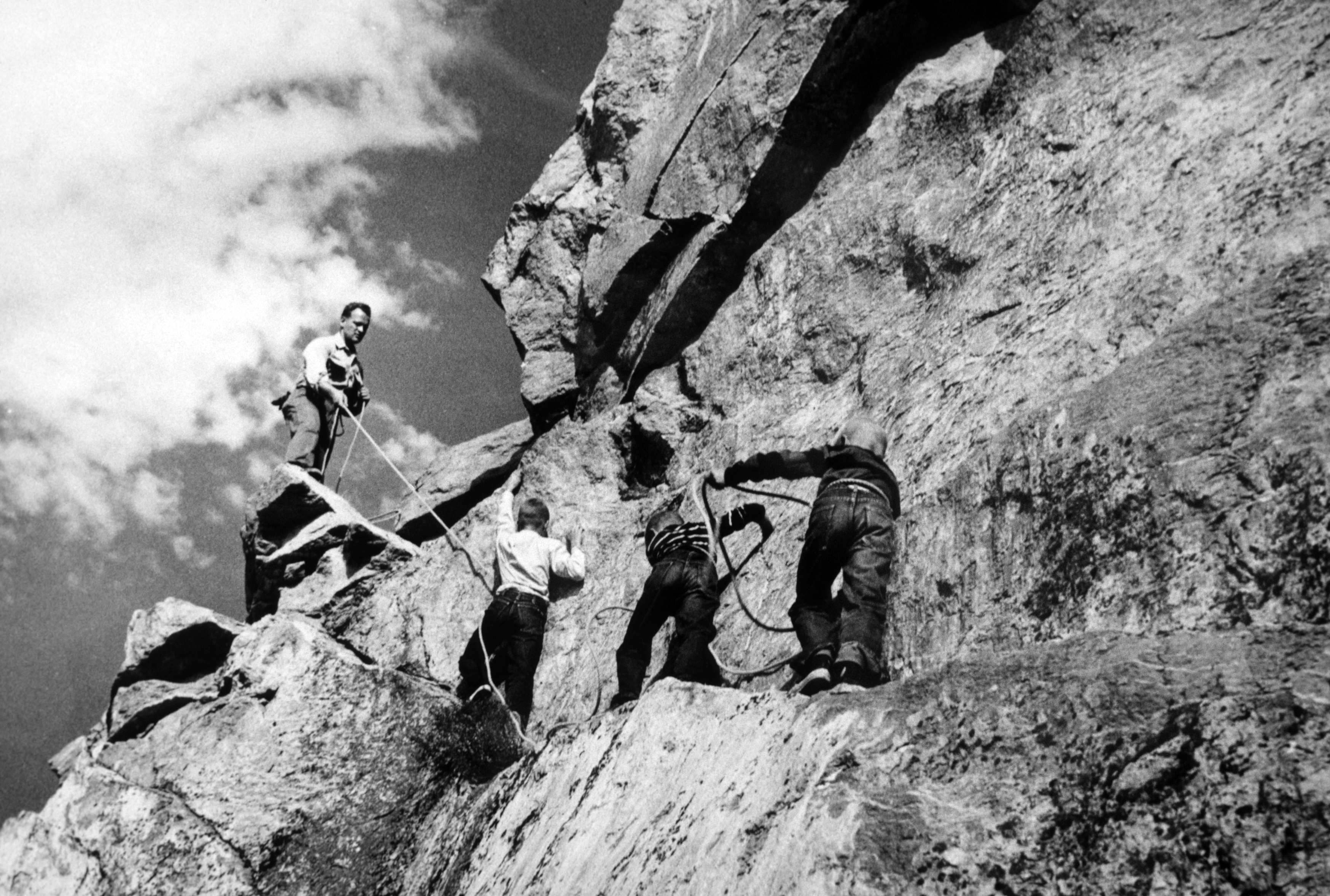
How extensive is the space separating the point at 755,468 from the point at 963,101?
14.6 feet

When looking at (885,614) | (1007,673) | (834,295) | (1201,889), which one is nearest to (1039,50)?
(834,295)

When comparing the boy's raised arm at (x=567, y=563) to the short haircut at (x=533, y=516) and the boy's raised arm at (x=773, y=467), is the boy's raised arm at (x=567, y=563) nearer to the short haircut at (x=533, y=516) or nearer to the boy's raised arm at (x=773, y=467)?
the short haircut at (x=533, y=516)

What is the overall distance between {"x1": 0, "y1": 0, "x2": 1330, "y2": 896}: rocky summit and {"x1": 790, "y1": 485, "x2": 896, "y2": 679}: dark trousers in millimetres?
172

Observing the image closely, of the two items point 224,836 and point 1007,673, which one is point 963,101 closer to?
point 1007,673

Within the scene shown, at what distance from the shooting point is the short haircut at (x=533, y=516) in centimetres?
948

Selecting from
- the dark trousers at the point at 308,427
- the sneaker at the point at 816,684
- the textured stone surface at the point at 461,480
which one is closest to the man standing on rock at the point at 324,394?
the dark trousers at the point at 308,427

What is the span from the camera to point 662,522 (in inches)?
300

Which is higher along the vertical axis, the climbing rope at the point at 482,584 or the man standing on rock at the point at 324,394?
the man standing on rock at the point at 324,394

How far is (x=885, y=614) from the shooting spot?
579 cm

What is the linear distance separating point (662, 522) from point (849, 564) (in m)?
2.02

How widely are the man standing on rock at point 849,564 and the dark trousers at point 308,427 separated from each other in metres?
8.85

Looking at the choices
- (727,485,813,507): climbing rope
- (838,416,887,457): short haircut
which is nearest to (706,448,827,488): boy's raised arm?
(727,485,813,507): climbing rope

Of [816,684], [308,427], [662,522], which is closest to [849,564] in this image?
[816,684]

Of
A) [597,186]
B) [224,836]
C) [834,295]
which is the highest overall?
[597,186]
